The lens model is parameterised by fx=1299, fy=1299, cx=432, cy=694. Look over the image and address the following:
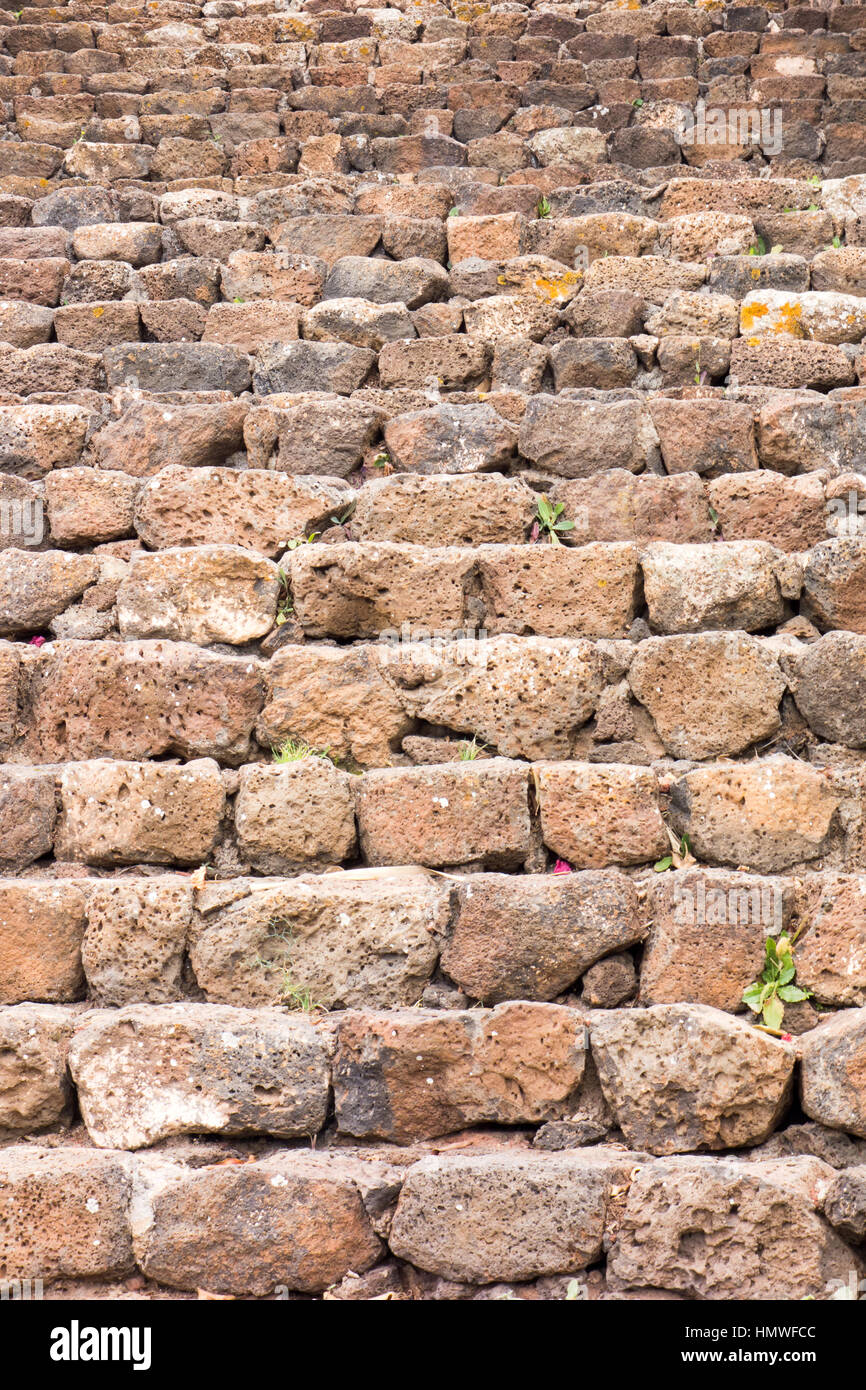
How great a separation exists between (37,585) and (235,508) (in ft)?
2.03

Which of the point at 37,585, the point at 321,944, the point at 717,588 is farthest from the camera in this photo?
the point at 37,585

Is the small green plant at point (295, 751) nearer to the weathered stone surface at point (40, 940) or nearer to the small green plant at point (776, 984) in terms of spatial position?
the weathered stone surface at point (40, 940)

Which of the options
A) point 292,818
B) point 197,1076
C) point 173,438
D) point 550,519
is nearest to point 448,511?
point 550,519

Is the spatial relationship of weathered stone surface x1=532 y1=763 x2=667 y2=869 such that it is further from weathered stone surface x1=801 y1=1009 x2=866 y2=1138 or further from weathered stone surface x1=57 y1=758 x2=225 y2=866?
weathered stone surface x1=57 y1=758 x2=225 y2=866

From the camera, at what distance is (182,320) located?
4.89 metres

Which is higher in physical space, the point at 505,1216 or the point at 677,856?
the point at 677,856

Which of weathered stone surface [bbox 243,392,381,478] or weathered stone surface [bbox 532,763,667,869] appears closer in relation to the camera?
weathered stone surface [bbox 532,763,667,869]

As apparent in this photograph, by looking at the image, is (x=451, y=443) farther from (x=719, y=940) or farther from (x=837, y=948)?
(x=837, y=948)

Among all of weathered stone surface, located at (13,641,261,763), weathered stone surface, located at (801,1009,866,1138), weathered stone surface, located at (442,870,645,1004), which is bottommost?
weathered stone surface, located at (801,1009,866,1138)

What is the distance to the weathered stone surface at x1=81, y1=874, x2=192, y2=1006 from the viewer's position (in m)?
3.05

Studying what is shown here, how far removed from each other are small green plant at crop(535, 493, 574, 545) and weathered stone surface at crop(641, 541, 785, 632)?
0.38m

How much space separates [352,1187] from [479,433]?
2.34 meters

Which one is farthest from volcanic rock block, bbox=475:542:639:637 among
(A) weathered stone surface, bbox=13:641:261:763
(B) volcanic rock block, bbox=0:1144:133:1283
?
(B) volcanic rock block, bbox=0:1144:133:1283

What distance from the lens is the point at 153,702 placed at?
3.39 metres
